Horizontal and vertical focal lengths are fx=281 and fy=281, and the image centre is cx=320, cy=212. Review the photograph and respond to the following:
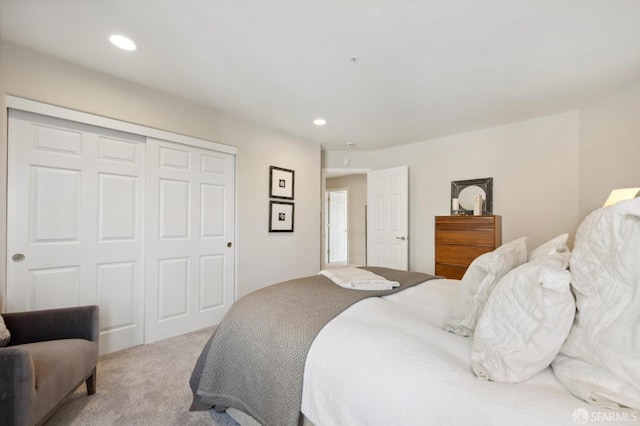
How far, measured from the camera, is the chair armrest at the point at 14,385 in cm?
118

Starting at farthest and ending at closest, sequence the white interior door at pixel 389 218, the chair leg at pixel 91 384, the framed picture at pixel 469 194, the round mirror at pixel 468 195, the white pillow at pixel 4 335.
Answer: the white interior door at pixel 389 218, the round mirror at pixel 468 195, the framed picture at pixel 469 194, the chair leg at pixel 91 384, the white pillow at pixel 4 335

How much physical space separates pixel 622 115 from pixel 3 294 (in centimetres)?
520

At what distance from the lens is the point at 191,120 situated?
9.54ft

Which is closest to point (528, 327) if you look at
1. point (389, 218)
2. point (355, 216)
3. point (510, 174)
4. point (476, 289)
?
point (476, 289)

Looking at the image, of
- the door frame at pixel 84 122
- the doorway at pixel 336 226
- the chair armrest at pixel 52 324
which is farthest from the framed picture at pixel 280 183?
the doorway at pixel 336 226

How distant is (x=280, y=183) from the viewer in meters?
3.75

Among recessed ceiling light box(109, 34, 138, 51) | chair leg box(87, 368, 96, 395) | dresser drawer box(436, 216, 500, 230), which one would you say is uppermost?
recessed ceiling light box(109, 34, 138, 51)

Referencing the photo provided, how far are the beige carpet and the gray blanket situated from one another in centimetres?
21

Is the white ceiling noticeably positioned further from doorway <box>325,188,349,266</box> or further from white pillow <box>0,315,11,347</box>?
doorway <box>325,188,349,266</box>

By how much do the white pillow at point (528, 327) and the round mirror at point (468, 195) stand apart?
3058 millimetres

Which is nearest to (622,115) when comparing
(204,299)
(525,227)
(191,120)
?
(525,227)

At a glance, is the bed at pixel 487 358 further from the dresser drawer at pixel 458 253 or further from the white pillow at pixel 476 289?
the dresser drawer at pixel 458 253

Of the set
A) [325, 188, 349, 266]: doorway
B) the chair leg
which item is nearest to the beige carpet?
the chair leg

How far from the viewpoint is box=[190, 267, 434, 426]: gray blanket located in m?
1.18
